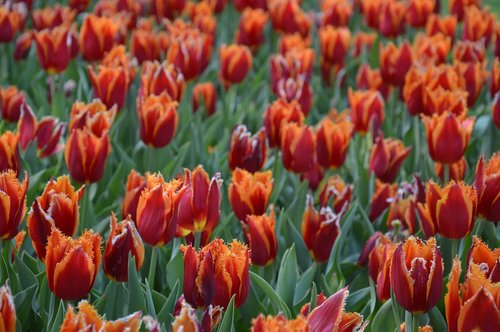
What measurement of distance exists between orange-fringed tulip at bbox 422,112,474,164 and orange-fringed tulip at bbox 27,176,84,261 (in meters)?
1.13

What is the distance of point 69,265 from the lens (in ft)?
5.48

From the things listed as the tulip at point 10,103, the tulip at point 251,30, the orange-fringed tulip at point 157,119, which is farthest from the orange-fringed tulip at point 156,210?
the tulip at point 251,30

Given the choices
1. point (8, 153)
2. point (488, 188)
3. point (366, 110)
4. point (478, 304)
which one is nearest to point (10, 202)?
point (8, 153)

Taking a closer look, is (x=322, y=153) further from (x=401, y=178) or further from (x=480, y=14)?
(x=480, y=14)

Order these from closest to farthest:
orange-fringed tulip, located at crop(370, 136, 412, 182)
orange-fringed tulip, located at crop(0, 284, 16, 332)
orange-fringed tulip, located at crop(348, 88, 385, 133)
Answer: orange-fringed tulip, located at crop(0, 284, 16, 332) → orange-fringed tulip, located at crop(370, 136, 412, 182) → orange-fringed tulip, located at crop(348, 88, 385, 133)

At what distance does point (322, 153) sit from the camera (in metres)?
2.81

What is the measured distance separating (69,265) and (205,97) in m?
2.20

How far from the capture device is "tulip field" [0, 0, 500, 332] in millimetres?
1692

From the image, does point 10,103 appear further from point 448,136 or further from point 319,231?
point 448,136

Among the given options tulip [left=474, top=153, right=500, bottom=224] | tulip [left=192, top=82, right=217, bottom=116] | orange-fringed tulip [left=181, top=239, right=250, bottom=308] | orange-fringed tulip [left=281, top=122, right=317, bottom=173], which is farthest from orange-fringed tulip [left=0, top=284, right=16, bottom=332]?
tulip [left=192, top=82, right=217, bottom=116]

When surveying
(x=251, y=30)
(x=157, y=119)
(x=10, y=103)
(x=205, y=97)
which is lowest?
(x=205, y=97)

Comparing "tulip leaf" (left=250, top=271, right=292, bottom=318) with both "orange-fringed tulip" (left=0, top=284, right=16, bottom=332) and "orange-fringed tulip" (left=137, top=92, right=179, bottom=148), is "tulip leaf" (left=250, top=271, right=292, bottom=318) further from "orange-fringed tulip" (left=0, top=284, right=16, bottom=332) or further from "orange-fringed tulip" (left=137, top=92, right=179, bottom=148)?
"orange-fringed tulip" (left=137, top=92, right=179, bottom=148)

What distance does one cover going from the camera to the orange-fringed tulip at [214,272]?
166cm

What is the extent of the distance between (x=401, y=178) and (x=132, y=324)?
2.04 m
